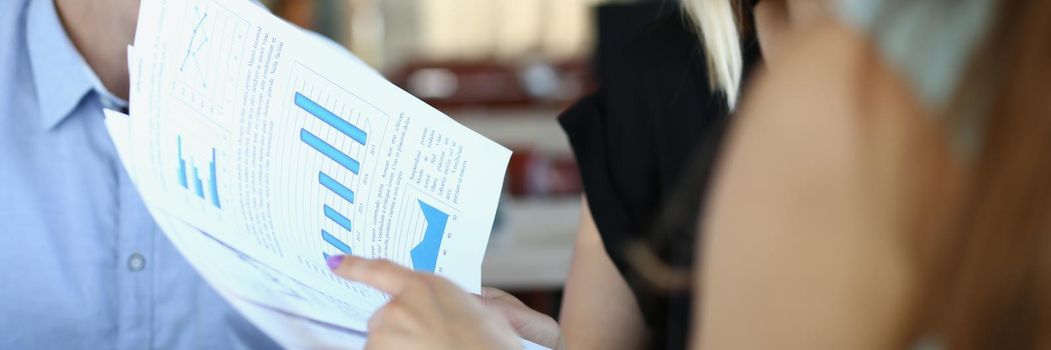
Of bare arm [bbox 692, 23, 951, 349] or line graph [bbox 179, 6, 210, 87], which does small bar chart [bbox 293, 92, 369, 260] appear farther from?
bare arm [bbox 692, 23, 951, 349]

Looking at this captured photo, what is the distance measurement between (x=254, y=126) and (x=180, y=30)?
0.10 metres

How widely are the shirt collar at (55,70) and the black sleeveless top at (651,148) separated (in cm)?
48

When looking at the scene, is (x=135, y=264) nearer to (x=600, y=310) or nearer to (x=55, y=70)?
(x=55, y=70)

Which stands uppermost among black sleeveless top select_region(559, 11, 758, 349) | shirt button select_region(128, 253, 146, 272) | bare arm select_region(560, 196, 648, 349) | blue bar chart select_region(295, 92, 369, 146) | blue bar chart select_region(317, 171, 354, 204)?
blue bar chart select_region(295, 92, 369, 146)

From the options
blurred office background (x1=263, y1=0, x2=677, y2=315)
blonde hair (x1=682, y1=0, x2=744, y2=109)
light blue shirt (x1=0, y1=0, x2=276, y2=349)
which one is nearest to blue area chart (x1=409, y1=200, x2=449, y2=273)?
blonde hair (x1=682, y1=0, x2=744, y2=109)

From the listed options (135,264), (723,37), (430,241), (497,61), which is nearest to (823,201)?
(430,241)

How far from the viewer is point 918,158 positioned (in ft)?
1.64

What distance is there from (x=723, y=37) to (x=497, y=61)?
681 centimetres

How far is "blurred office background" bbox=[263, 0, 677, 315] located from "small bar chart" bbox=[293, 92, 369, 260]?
1.88 m

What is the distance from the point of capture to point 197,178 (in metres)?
0.83

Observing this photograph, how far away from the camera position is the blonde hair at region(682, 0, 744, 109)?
920 mm

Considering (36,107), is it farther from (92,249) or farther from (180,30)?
(180,30)

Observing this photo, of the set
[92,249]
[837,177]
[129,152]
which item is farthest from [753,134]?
[92,249]

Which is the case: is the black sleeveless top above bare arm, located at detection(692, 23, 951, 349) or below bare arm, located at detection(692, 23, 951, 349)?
below
